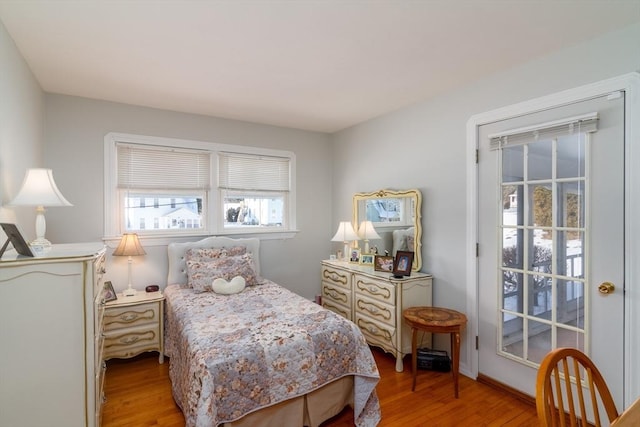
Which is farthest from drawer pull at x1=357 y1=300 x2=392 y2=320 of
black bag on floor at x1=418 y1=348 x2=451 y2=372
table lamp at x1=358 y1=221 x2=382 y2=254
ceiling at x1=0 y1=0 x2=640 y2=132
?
ceiling at x1=0 y1=0 x2=640 y2=132

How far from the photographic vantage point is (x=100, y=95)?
3.09 metres

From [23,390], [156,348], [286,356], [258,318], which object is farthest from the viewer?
[156,348]

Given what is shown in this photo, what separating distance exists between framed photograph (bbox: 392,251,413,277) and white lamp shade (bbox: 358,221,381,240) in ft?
1.69

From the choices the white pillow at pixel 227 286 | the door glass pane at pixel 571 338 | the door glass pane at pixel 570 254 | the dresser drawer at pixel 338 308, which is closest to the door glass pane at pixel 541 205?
the door glass pane at pixel 570 254

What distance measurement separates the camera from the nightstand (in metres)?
2.81

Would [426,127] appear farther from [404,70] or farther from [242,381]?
[242,381]

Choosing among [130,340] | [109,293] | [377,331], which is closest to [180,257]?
[109,293]

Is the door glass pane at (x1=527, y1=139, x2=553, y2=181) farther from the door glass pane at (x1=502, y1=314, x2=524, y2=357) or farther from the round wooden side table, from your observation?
the round wooden side table

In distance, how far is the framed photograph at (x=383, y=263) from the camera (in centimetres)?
327

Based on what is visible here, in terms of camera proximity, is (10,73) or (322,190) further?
(322,190)

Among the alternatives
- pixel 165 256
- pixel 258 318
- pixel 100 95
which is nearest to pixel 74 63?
pixel 100 95

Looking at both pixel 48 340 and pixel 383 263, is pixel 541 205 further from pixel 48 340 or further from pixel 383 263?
pixel 48 340

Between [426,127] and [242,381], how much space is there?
2.76 m

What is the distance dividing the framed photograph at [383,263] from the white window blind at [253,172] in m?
1.65
